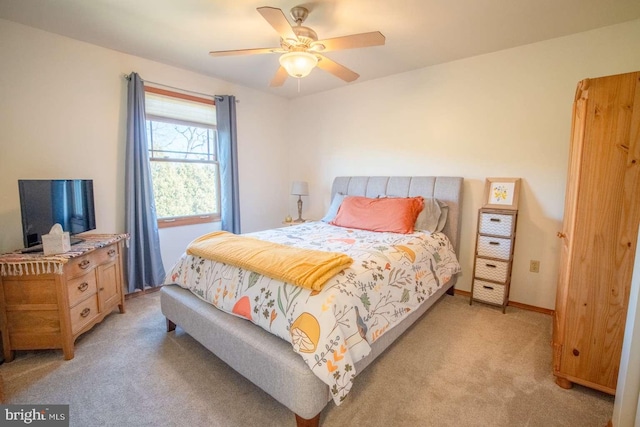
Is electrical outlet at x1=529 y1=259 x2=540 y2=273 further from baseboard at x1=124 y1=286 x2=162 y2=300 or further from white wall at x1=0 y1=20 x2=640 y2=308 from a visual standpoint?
baseboard at x1=124 y1=286 x2=162 y2=300

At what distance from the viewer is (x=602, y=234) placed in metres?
1.53

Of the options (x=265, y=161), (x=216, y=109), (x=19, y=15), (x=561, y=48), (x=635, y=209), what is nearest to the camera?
(x=635, y=209)

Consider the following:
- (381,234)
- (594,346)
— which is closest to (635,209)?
(594,346)

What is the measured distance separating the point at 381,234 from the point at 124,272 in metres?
2.72

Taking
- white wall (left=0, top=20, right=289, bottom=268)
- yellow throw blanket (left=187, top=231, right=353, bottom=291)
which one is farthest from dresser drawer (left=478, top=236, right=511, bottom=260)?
white wall (left=0, top=20, right=289, bottom=268)

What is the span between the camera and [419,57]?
9.53ft

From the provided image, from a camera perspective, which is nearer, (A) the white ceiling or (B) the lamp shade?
(A) the white ceiling

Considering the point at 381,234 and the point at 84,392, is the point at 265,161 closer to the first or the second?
the point at 381,234

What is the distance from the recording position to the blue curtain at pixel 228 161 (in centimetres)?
361

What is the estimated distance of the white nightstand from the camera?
2.60m

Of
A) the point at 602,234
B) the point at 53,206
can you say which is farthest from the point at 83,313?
the point at 602,234

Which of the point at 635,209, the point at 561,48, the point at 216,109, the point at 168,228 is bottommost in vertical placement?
the point at 168,228

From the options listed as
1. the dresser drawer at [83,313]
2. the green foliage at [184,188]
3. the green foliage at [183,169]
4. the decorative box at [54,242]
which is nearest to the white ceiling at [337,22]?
the green foliage at [183,169]

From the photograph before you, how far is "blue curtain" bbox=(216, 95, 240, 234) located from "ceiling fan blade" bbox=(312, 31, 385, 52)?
2.04 m
